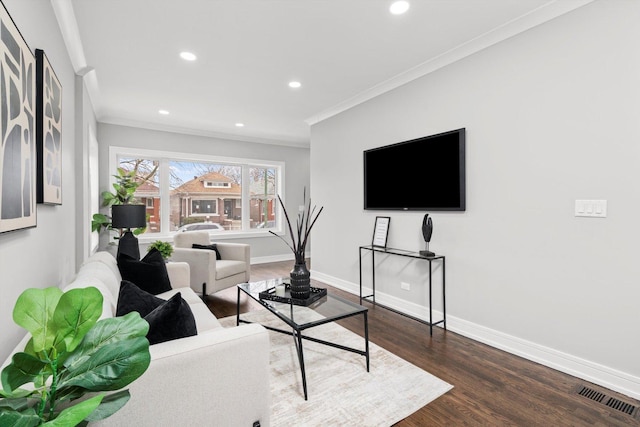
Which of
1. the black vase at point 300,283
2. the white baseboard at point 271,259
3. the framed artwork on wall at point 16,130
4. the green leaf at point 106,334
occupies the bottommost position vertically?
the white baseboard at point 271,259

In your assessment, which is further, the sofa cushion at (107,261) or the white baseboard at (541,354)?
the sofa cushion at (107,261)

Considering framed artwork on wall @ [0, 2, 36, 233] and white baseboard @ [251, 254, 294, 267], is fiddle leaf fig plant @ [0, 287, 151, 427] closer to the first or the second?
framed artwork on wall @ [0, 2, 36, 233]

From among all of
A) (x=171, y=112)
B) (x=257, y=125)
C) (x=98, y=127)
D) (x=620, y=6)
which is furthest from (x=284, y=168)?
(x=620, y=6)

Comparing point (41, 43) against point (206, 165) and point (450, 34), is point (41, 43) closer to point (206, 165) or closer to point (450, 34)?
point (450, 34)

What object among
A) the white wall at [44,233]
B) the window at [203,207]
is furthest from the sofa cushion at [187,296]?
the window at [203,207]

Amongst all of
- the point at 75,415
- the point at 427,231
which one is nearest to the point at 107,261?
the point at 75,415

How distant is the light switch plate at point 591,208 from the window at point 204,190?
5.25 m

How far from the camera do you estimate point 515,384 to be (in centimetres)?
208

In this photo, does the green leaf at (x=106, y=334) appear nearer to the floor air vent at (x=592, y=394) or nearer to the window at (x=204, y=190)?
the floor air vent at (x=592, y=394)

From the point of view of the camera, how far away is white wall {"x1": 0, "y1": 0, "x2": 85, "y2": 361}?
131 centimetres

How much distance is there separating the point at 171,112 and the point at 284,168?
8.39 feet

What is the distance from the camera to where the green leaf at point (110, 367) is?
2.11 feet

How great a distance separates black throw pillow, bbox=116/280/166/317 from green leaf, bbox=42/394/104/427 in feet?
3.35

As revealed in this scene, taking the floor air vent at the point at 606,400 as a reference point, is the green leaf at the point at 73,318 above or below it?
above
